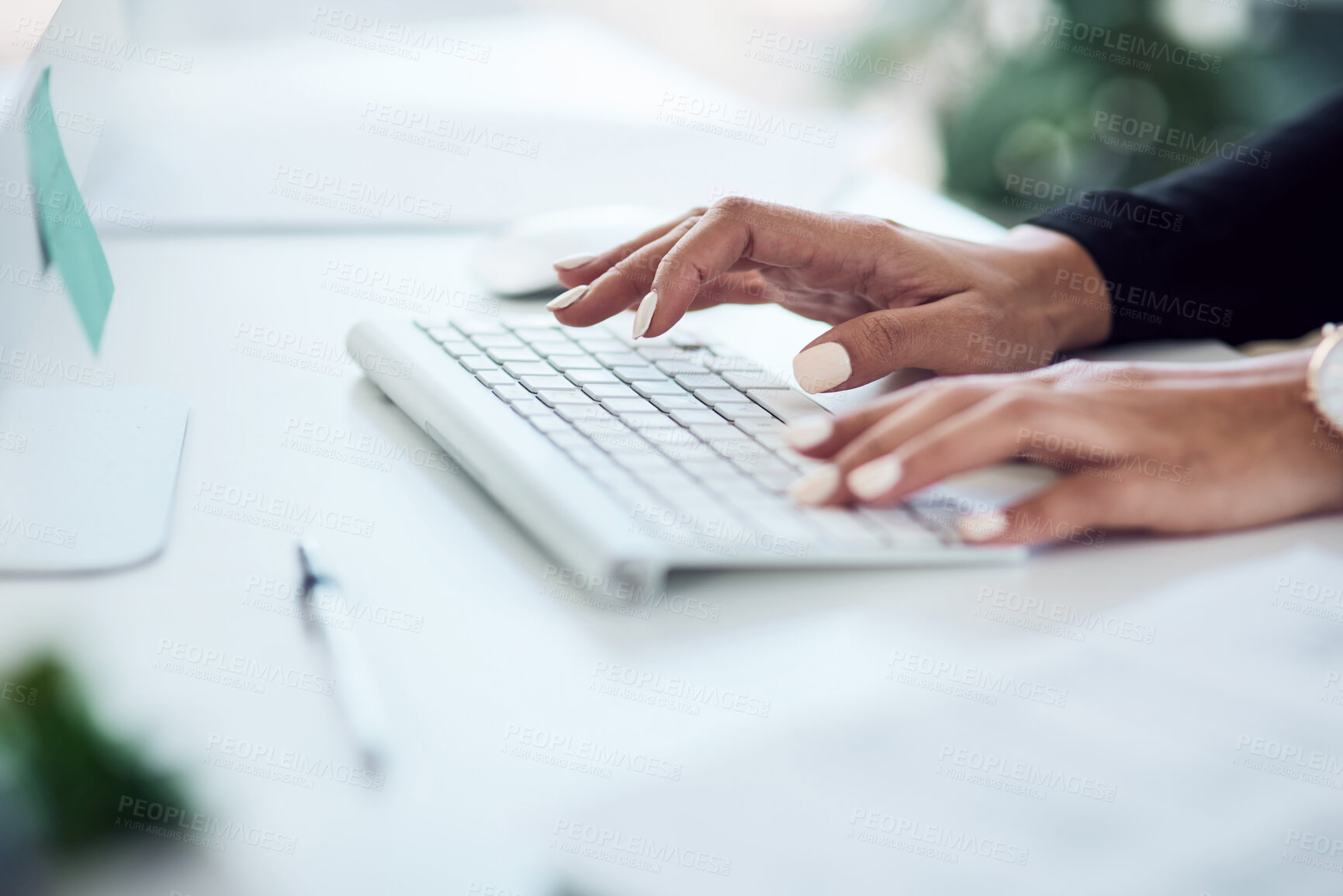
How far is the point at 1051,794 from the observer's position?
384 millimetres

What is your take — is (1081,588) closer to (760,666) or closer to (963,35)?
(760,666)

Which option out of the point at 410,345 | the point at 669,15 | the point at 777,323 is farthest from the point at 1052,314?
the point at 669,15

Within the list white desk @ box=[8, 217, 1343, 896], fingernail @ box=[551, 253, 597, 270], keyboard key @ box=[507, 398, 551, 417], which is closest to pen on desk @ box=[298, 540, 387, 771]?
white desk @ box=[8, 217, 1343, 896]

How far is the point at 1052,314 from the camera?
0.78 meters

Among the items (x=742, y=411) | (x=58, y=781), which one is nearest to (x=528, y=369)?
(x=742, y=411)

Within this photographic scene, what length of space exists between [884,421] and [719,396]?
0.12 m

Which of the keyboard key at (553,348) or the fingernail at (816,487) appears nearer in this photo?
the fingernail at (816,487)

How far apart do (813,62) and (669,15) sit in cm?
40

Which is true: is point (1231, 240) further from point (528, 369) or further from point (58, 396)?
point (58, 396)

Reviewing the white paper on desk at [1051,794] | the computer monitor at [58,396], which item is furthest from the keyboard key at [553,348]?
the white paper on desk at [1051,794]

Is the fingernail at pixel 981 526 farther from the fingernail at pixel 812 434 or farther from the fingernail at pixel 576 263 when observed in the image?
the fingernail at pixel 576 263

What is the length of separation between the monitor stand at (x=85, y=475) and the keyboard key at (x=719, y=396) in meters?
0.29

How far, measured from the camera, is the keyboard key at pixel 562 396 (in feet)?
1.94

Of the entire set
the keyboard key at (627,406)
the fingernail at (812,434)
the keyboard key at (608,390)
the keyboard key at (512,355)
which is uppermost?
the fingernail at (812,434)
